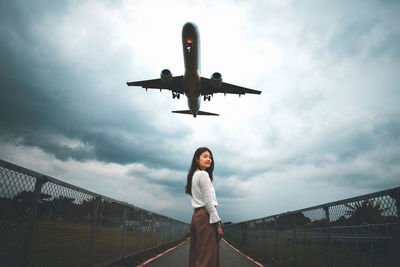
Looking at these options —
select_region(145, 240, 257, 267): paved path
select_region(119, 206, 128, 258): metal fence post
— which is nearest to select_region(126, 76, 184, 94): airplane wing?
select_region(145, 240, 257, 267): paved path

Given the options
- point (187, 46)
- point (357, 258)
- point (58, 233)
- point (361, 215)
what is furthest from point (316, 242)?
point (187, 46)

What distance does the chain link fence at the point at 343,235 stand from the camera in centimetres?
255

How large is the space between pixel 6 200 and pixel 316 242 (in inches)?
195

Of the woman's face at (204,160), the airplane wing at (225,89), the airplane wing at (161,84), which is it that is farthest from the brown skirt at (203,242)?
the airplane wing at (225,89)

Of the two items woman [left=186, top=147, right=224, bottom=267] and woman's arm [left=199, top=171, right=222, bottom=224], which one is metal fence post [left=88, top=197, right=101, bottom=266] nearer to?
woman [left=186, top=147, right=224, bottom=267]

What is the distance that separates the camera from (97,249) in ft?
14.1

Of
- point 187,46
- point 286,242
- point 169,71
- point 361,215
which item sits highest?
point 187,46

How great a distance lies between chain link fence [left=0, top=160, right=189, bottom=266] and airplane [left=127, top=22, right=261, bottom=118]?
13.3 metres

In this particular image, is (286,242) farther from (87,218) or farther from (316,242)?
(87,218)

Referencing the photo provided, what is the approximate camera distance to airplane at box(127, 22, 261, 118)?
643 inches

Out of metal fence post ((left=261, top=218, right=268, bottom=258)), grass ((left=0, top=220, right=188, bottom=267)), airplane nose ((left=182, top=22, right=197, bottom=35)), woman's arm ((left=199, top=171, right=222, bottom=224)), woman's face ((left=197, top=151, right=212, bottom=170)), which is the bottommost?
metal fence post ((left=261, top=218, right=268, bottom=258))

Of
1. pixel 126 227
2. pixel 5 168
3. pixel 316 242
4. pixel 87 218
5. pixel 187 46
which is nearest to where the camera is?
pixel 5 168

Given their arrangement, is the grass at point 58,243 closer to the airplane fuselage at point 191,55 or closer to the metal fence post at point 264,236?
the metal fence post at point 264,236

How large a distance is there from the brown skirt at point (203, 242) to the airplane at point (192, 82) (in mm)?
15483
